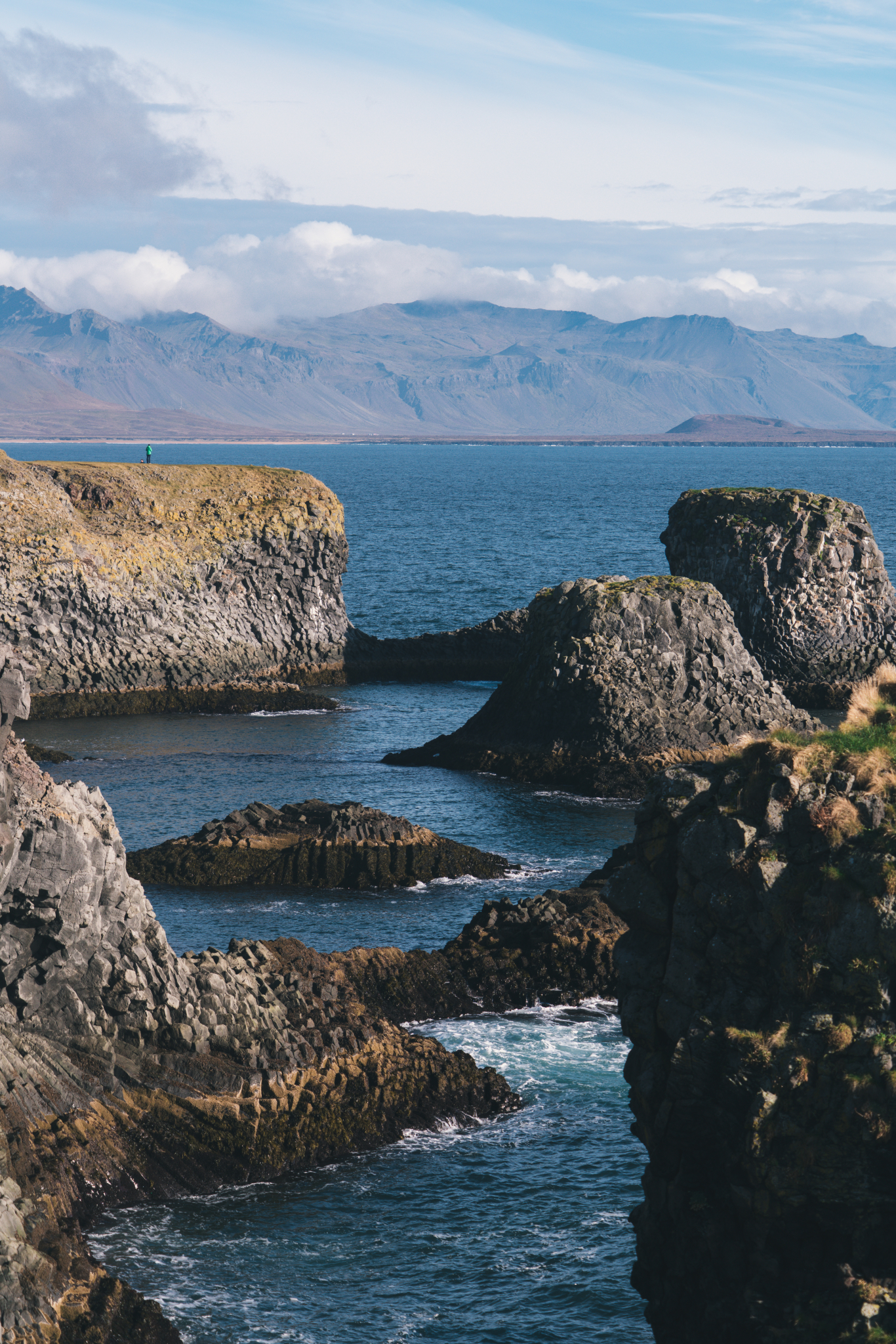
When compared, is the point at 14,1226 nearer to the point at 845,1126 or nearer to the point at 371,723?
the point at 845,1126

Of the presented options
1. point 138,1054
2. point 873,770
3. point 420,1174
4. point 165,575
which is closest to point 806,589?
point 165,575

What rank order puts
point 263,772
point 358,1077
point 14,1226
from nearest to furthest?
point 14,1226, point 358,1077, point 263,772

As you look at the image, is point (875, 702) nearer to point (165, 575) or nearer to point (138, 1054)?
point (138, 1054)

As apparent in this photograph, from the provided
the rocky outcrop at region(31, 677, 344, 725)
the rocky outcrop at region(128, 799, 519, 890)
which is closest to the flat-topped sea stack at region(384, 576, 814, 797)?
the rocky outcrop at region(128, 799, 519, 890)

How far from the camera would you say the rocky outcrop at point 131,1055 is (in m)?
22.5

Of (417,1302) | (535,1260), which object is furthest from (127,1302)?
(535,1260)

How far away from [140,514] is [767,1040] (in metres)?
65.8

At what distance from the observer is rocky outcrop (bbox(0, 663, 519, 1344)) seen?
73.9 feet

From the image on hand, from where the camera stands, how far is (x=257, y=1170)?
77.7 feet

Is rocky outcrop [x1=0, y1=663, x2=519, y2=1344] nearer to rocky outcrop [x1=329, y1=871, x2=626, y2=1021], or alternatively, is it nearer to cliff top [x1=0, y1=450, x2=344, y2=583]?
rocky outcrop [x1=329, y1=871, x2=626, y2=1021]

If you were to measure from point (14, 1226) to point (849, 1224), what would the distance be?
36.7 ft

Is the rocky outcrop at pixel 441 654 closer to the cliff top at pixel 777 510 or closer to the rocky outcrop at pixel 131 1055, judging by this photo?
the cliff top at pixel 777 510

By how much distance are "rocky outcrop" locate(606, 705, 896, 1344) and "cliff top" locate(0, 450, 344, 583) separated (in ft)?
190

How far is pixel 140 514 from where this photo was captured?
7688 cm
